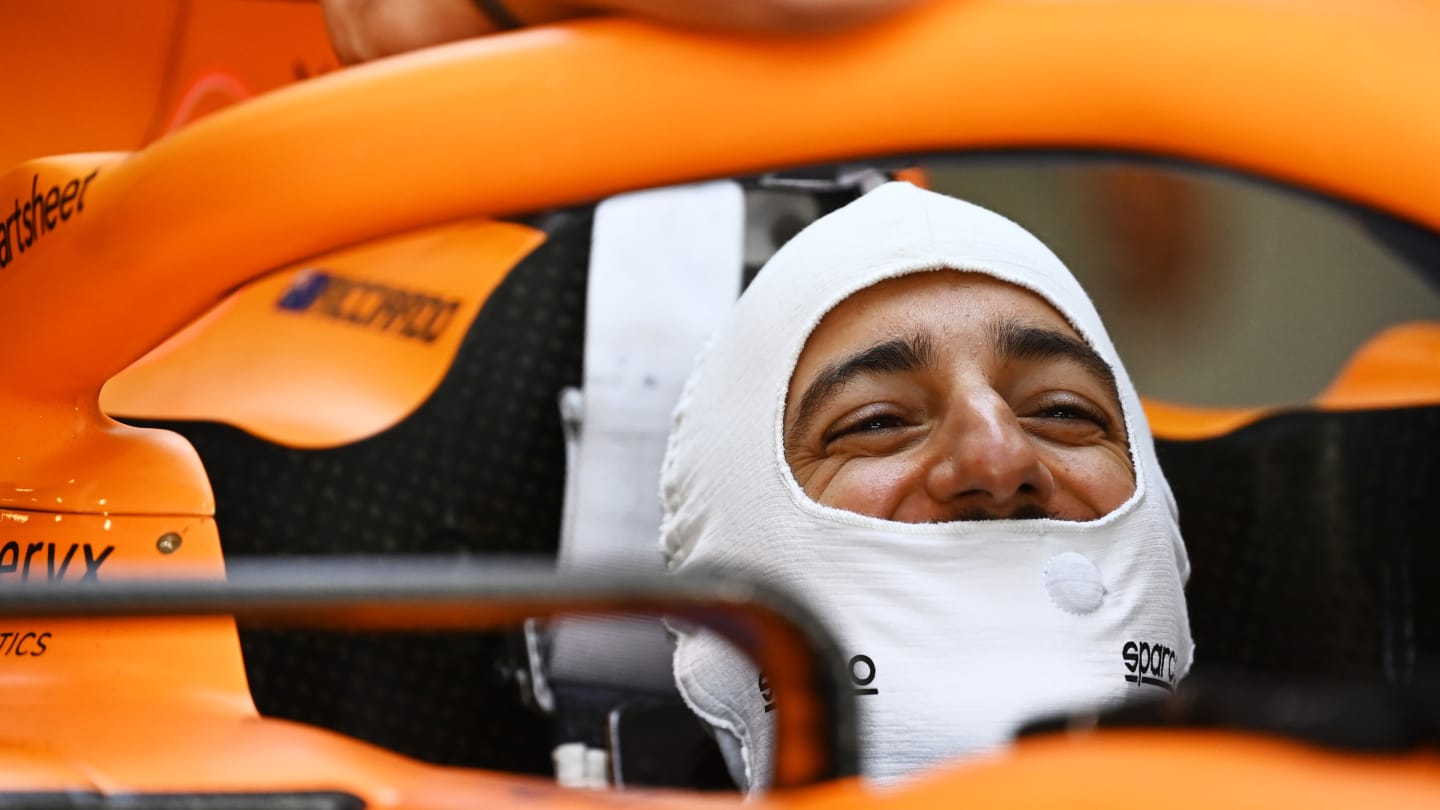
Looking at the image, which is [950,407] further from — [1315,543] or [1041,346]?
[1315,543]

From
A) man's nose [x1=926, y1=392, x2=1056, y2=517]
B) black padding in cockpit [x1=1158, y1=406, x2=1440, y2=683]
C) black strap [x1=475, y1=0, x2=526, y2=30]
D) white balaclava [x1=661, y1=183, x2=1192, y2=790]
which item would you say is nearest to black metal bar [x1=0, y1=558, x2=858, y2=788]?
white balaclava [x1=661, y1=183, x2=1192, y2=790]

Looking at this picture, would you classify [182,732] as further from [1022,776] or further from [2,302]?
[1022,776]

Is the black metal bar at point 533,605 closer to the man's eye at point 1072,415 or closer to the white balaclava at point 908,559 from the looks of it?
the white balaclava at point 908,559

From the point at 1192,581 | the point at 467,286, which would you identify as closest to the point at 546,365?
Result: the point at 467,286

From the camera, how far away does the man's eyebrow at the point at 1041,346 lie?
31.8 inches

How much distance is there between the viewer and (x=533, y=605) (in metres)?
0.35

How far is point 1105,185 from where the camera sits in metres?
0.85

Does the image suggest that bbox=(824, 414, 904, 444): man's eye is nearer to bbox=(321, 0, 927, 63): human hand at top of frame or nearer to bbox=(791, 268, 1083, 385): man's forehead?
bbox=(791, 268, 1083, 385): man's forehead

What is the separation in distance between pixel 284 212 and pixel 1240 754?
57 cm

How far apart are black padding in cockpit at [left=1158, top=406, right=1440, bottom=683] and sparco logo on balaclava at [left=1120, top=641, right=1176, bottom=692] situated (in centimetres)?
20

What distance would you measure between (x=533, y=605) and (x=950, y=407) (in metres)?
0.46

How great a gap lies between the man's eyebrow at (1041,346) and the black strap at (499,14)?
1.07 feet

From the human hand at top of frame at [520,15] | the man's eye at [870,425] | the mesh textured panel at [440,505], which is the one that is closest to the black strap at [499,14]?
the human hand at top of frame at [520,15]

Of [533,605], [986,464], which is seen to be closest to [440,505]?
[986,464]
